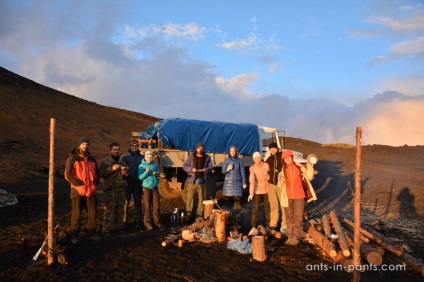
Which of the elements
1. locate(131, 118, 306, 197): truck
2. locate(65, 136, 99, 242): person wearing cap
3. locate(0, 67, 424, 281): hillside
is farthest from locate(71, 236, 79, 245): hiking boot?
locate(131, 118, 306, 197): truck

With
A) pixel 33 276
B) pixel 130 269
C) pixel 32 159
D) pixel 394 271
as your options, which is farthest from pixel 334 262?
pixel 32 159

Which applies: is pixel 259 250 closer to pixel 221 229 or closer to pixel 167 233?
pixel 221 229

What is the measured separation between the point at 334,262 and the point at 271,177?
2.32 metres

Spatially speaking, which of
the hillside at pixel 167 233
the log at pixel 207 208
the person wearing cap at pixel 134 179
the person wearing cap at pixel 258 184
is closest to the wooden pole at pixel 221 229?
the hillside at pixel 167 233

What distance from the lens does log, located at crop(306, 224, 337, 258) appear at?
19.6 ft

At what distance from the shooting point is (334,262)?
5.89 metres

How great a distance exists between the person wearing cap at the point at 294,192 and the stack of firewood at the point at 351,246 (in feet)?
1.37

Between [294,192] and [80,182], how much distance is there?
3.84 meters

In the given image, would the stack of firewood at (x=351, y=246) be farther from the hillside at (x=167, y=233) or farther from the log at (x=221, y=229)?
the log at (x=221, y=229)

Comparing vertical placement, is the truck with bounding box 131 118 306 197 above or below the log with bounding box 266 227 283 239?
above

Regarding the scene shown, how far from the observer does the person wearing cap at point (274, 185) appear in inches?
305

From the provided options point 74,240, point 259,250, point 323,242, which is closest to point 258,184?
point 323,242

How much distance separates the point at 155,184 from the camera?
25.7ft

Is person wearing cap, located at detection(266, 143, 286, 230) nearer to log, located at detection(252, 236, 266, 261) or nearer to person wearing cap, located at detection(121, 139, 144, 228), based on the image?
log, located at detection(252, 236, 266, 261)
